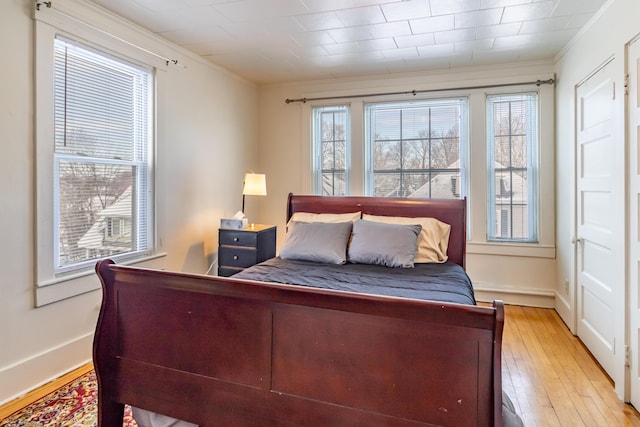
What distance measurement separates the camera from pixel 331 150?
4547 mm

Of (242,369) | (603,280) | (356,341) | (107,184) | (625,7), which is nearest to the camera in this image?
(356,341)

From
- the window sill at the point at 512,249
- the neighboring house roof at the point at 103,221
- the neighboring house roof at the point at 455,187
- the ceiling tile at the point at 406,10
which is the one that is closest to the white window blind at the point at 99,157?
the neighboring house roof at the point at 103,221

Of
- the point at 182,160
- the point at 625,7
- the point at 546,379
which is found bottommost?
the point at 546,379

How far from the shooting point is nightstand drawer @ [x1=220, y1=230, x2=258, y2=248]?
358 cm

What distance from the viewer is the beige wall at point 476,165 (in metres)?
3.80

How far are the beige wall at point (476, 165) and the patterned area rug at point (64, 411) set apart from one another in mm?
2702

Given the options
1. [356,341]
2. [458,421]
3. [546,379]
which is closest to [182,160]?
[356,341]

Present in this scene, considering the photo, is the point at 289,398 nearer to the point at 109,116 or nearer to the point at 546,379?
the point at 546,379

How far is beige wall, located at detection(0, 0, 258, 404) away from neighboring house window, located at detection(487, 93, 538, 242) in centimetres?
284

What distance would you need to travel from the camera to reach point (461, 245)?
3213 millimetres

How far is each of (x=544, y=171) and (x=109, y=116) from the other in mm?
4002

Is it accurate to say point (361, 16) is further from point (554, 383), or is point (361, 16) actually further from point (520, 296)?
point (520, 296)

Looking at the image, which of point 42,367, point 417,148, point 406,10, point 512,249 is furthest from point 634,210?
point 42,367

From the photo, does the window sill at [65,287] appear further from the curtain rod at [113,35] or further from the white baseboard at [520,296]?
the white baseboard at [520,296]
